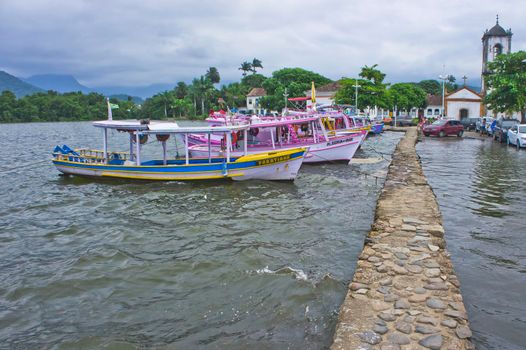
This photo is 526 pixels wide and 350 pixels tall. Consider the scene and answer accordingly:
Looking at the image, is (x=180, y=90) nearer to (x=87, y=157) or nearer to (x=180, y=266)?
(x=87, y=157)

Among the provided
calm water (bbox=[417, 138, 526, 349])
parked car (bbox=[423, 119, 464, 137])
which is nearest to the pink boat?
calm water (bbox=[417, 138, 526, 349])

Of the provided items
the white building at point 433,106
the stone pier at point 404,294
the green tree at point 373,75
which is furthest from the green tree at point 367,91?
the stone pier at point 404,294

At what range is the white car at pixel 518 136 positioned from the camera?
25922mm

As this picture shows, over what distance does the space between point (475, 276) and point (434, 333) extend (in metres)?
3.18

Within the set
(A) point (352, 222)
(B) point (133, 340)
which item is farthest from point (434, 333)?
(A) point (352, 222)

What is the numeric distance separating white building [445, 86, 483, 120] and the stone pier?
63.7 metres

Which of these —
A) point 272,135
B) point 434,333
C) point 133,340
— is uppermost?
point 272,135

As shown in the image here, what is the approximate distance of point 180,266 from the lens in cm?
880

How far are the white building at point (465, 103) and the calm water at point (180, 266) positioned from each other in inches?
2285

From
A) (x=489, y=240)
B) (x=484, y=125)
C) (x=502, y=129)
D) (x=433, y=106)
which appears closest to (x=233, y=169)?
(x=489, y=240)

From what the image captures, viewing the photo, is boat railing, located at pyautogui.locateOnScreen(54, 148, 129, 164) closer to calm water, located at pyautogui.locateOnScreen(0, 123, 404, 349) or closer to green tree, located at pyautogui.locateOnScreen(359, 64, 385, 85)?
calm water, located at pyautogui.locateOnScreen(0, 123, 404, 349)

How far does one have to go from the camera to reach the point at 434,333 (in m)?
4.95

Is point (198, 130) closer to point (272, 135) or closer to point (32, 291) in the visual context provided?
point (272, 135)

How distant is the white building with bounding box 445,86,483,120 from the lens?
216ft
